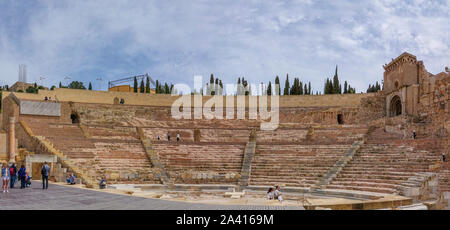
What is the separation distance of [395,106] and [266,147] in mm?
19290

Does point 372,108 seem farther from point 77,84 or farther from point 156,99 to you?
point 77,84

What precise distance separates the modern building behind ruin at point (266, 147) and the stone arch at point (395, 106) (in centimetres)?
11

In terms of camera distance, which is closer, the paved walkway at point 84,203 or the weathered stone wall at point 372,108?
the paved walkway at point 84,203

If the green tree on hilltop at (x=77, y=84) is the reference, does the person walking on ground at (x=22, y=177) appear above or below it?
below

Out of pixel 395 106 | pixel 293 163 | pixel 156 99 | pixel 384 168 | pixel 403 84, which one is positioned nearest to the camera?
pixel 384 168

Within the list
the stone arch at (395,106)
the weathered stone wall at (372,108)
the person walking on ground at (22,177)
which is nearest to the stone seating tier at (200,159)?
the person walking on ground at (22,177)

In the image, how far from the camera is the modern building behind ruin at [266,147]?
19172 mm

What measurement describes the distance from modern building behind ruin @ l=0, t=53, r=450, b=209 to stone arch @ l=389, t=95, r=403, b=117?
112mm

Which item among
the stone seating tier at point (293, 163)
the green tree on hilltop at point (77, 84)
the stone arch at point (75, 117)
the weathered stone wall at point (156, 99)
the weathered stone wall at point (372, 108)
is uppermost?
the green tree on hilltop at point (77, 84)

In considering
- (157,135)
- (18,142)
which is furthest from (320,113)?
(18,142)

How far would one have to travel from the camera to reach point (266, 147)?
1038 inches

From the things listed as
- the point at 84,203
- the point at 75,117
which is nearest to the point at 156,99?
the point at 75,117

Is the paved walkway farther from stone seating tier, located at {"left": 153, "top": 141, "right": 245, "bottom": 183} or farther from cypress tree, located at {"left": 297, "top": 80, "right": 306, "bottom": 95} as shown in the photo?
cypress tree, located at {"left": 297, "top": 80, "right": 306, "bottom": 95}

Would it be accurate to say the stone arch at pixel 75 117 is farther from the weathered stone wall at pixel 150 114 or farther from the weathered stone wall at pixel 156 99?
the weathered stone wall at pixel 156 99
